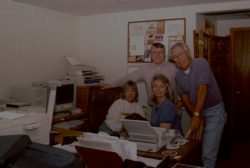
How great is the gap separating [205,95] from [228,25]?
10.2ft

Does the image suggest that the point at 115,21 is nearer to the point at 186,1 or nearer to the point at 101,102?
the point at 186,1

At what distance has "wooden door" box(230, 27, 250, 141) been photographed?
4.89 metres

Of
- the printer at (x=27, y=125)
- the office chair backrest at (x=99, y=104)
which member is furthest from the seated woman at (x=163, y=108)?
the printer at (x=27, y=125)

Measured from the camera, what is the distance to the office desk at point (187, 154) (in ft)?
5.93

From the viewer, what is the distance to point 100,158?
1536mm

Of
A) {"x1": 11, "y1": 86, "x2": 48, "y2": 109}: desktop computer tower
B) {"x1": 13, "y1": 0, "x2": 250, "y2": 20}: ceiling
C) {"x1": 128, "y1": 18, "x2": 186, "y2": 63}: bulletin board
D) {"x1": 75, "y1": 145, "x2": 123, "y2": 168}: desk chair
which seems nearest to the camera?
{"x1": 75, "y1": 145, "x2": 123, "y2": 168}: desk chair

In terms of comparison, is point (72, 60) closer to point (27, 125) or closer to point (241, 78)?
point (27, 125)

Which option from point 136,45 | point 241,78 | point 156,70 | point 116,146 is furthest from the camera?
point 241,78

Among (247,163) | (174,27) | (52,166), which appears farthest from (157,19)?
(52,166)

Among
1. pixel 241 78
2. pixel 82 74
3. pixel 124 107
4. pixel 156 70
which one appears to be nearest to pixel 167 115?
pixel 124 107

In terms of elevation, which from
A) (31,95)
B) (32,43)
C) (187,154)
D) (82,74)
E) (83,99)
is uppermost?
(32,43)

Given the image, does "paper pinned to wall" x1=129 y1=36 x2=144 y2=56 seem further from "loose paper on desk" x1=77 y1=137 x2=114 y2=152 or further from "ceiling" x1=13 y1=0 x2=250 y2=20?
"loose paper on desk" x1=77 y1=137 x2=114 y2=152

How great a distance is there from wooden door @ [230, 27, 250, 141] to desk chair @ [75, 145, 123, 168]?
4074 millimetres

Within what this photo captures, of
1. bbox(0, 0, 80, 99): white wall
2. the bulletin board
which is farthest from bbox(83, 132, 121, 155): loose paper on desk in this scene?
the bulletin board
